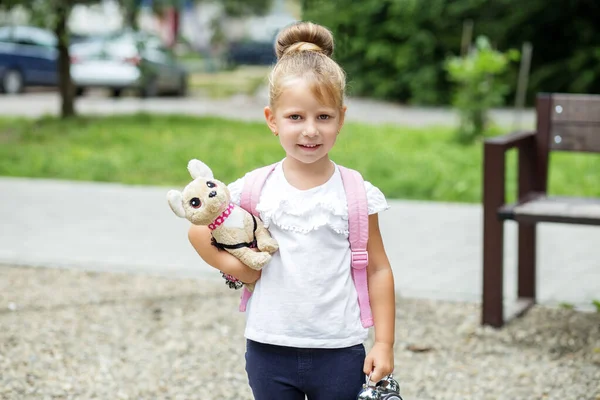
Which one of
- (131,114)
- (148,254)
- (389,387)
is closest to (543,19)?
(131,114)

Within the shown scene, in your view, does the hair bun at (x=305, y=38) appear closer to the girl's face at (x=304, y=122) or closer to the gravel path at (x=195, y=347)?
the girl's face at (x=304, y=122)

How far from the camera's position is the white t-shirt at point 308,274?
2.31 metres

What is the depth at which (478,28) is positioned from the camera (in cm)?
1803

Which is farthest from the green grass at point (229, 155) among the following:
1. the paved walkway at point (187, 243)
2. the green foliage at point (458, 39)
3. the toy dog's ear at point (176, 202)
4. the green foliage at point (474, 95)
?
the toy dog's ear at point (176, 202)

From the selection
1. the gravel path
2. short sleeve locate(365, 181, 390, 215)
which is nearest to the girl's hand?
short sleeve locate(365, 181, 390, 215)

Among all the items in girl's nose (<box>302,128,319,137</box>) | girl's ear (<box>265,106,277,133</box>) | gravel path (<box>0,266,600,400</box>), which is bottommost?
gravel path (<box>0,266,600,400</box>)

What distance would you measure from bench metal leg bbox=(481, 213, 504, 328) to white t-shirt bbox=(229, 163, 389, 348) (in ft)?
7.51

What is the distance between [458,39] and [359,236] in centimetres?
1650

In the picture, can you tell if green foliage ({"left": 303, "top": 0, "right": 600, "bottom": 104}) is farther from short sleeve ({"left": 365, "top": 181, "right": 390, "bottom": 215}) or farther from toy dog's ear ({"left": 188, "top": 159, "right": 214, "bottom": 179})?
toy dog's ear ({"left": 188, "top": 159, "right": 214, "bottom": 179})

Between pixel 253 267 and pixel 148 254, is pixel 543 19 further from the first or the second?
pixel 253 267

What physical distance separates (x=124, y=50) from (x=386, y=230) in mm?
16076

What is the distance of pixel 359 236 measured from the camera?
2338mm

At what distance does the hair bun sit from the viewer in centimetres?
242

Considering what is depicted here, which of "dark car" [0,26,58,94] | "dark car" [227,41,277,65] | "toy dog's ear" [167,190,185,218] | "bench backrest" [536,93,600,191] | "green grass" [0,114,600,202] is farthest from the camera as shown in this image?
"dark car" [227,41,277,65]
